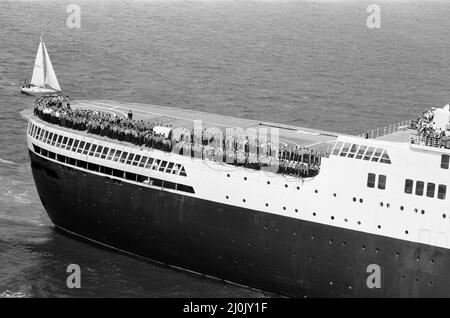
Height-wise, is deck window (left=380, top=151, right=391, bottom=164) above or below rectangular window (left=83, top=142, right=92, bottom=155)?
above

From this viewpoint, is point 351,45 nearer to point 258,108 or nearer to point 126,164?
point 258,108

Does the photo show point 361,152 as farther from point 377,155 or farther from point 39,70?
point 39,70

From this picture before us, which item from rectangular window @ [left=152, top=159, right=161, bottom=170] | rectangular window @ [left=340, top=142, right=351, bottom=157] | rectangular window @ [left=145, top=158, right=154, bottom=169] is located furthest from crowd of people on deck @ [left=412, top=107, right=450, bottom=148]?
rectangular window @ [left=145, top=158, right=154, bottom=169]

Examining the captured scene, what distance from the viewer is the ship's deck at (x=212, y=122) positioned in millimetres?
65188

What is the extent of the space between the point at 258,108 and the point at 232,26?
73711 millimetres

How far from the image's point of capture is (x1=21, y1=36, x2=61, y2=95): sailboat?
9344 centimetres

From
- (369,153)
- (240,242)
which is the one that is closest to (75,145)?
(240,242)

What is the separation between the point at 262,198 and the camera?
58.4 meters

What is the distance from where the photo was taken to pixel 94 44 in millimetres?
139625

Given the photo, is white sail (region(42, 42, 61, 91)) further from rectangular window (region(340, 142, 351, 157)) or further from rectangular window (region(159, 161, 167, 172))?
rectangular window (region(340, 142, 351, 157))

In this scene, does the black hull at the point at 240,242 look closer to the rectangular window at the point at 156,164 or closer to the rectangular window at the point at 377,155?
the rectangular window at the point at 156,164

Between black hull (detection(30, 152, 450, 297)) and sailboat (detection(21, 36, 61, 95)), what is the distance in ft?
90.1
